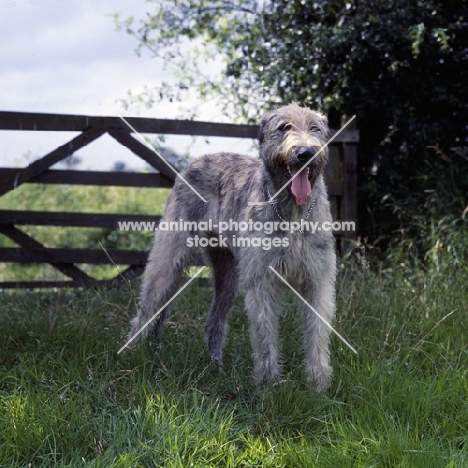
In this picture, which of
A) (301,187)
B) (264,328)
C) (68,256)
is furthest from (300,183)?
(68,256)

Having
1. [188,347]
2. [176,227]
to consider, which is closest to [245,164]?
[176,227]

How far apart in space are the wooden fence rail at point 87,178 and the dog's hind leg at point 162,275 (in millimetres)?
2044

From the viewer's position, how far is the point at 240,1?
884 centimetres

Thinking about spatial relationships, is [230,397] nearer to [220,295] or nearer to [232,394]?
[232,394]

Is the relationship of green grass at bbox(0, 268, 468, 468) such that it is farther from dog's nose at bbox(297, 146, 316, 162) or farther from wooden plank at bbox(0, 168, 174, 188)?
wooden plank at bbox(0, 168, 174, 188)

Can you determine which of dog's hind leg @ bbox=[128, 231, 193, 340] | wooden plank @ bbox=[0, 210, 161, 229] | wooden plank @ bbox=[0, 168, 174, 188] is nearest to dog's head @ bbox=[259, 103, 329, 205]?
dog's hind leg @ bbox=[128, 231, 193, 340]

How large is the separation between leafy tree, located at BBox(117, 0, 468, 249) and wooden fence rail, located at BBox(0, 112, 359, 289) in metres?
0.52

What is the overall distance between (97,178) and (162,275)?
9.41 feet

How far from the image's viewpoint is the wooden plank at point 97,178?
7.93 meters

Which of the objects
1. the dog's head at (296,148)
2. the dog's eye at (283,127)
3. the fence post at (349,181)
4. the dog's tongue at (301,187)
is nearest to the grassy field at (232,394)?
the dog's tongue at (301,187)

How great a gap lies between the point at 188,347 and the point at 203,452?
1.31 metres

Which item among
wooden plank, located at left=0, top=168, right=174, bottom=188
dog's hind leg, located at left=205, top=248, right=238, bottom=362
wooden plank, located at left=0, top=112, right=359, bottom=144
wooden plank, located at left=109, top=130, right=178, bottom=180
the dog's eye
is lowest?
dog's hind leg, located at left=205, top=248, right=238, bottom=362

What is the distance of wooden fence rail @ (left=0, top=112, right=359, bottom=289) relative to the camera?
304 inches

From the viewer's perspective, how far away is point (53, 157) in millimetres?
7766
